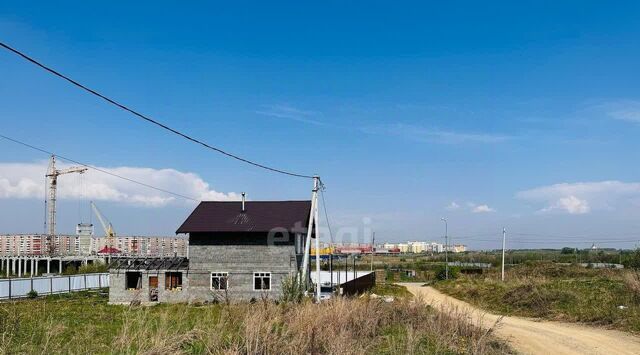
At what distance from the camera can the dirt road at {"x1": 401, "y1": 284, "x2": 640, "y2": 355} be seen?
1532cm

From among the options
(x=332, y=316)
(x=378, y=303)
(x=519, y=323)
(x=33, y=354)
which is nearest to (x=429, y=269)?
(x=519, y=323)

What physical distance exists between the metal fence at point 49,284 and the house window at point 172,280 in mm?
11689

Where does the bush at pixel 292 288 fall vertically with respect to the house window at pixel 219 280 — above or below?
above

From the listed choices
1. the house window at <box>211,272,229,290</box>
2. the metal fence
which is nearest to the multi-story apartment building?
the metal fence

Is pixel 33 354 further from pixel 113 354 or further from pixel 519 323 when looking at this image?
pixel 519 323

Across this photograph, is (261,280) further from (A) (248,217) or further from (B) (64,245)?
(B) (64,245)

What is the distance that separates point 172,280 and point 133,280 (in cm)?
284

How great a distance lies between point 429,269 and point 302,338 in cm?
6041

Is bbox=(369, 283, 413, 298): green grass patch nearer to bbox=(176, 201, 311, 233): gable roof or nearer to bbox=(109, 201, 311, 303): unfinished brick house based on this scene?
bbox=(109, 201, 311, 303): unfinished brick house

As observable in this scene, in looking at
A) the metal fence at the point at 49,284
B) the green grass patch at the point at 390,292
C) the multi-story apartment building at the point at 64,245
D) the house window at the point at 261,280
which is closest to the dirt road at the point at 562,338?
the green grass patch at the point at 390,292

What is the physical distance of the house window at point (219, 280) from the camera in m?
34.0

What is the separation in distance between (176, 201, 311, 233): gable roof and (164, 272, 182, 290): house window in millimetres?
2666

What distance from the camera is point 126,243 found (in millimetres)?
100625

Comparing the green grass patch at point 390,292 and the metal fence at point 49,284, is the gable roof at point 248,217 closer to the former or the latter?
the green grass patch at point 390,292
